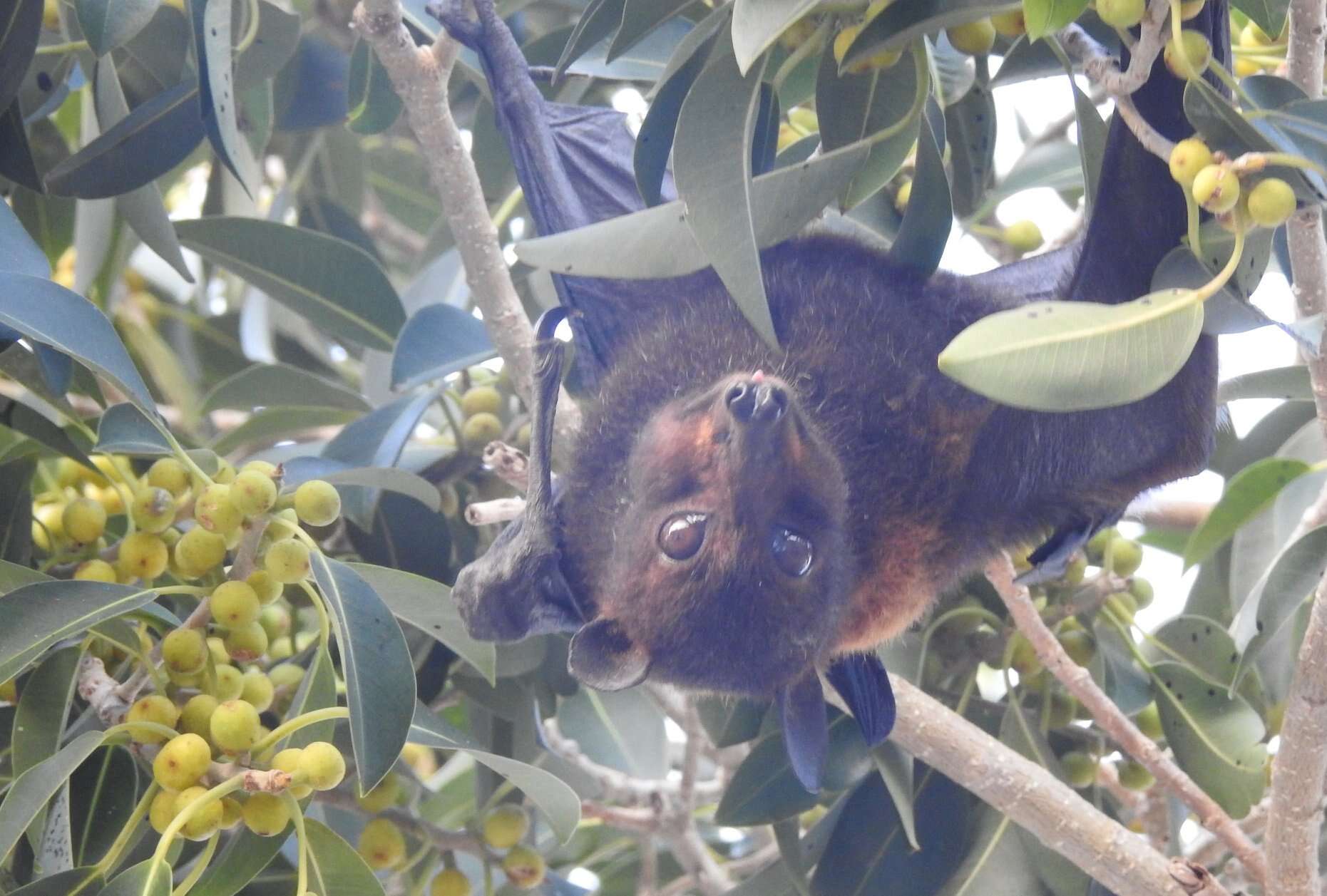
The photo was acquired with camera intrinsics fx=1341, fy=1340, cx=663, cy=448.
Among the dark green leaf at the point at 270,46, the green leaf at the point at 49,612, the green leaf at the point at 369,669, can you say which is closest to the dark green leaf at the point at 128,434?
the green leaf at the point at 49,612

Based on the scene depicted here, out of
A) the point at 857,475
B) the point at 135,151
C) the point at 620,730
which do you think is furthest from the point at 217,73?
the point at 620,730

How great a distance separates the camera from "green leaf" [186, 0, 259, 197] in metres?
2.10

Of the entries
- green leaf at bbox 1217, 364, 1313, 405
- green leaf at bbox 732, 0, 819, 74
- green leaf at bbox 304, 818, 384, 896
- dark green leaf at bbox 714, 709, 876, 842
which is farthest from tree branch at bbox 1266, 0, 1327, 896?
green leaf at bbox 304, 818, 384, 896

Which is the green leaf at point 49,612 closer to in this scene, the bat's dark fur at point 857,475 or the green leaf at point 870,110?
the bat's dark fur at point 857,475

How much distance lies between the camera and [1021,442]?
97.3 inches

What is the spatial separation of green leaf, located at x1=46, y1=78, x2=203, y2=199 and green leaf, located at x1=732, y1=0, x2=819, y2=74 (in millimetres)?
1250

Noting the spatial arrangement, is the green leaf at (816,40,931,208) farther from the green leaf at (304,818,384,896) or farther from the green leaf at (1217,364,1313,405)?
the green leaf at (304,818,384,896)

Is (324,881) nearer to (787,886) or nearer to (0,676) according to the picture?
(0,676)

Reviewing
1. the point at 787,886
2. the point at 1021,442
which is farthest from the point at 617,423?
the point at 787,886

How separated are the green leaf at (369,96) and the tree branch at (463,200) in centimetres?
37

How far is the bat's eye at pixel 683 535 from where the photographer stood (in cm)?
256

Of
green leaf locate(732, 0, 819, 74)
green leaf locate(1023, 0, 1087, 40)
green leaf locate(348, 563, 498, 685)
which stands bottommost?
green leaf locate(348, 563, 498, 685)

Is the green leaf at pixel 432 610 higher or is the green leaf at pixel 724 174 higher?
the green leaf at pixel 724 174

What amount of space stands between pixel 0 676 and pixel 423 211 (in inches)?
107
